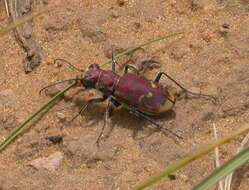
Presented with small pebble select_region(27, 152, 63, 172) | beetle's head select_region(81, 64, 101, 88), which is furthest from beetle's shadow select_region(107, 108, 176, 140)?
small pebble select_region(27, 152, 63, 172)

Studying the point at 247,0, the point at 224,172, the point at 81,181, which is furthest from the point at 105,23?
the point at 224,172

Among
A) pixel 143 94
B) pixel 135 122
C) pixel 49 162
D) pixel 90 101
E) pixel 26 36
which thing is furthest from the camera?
pixel 26 36

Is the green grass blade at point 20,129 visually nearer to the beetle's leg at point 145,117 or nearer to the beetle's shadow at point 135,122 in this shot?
the beetle's shadow at point 135,122

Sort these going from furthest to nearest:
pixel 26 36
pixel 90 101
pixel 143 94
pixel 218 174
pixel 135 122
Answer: pixel 26 36
pixel 90 101
pixel 135 122
pixel 143 94
pixel 218 174

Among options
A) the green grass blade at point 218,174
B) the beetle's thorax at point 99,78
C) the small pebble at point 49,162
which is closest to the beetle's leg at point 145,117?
the beetle's thorax at point 99,78

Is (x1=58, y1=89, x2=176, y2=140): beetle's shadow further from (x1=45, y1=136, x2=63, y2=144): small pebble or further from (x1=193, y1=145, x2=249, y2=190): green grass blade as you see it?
(x1=193, y1=145, x2=249, y2=190): green grass blade

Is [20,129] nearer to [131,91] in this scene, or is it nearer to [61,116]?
[61,116]

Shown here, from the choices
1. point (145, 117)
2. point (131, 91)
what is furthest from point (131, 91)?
point (145, 117)

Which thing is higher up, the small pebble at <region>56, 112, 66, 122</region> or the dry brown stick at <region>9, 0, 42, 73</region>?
the dry brown stick at <region>9, 0, 42, 73</region>
